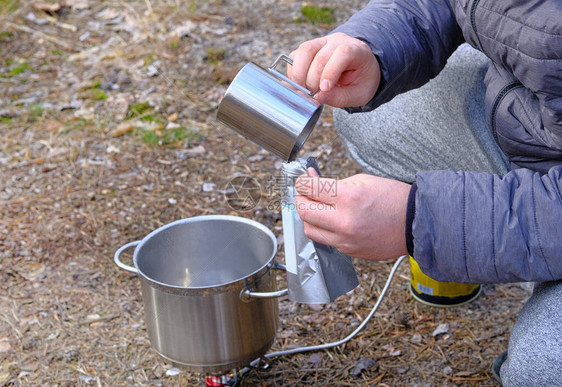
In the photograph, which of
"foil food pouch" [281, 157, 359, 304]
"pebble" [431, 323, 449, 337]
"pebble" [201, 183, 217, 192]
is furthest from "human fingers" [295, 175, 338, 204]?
"pebble" [201, 183, 217, 192]

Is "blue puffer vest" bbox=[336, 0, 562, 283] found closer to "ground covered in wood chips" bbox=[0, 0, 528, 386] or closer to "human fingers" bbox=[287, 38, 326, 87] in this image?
"human fingers" bbox=[287, 38, 326, 87]

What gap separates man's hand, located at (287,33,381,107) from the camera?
1.39 meters

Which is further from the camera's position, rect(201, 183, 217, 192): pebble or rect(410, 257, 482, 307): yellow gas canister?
rect(201, 183, 217, 192): pebble

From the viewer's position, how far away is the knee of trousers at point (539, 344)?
1.16 metres

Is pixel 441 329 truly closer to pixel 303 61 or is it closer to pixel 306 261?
pixel 306 261

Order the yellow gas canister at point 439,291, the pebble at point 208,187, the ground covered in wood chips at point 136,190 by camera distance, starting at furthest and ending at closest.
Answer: the pebble at point 208,187, the yellow gas canister at point 439,291, the ground covered in wood chips at point 136,190

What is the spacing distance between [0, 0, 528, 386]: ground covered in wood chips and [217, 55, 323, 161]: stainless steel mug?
0.72m

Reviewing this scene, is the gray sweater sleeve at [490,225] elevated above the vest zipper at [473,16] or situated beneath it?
situated beneath

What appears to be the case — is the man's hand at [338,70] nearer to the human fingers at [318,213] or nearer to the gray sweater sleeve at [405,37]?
the gray sweater sleeve at [405,37]

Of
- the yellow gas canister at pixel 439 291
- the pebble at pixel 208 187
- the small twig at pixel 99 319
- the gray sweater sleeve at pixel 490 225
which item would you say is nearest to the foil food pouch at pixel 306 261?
the gray sweater sleeve at pixel 490 225

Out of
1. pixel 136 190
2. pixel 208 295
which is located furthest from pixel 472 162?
pixel 136 190

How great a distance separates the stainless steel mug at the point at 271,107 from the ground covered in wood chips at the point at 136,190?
2.35ft

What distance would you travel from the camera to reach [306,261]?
4.66 feet

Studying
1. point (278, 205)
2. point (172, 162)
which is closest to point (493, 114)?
point (278, 205)
